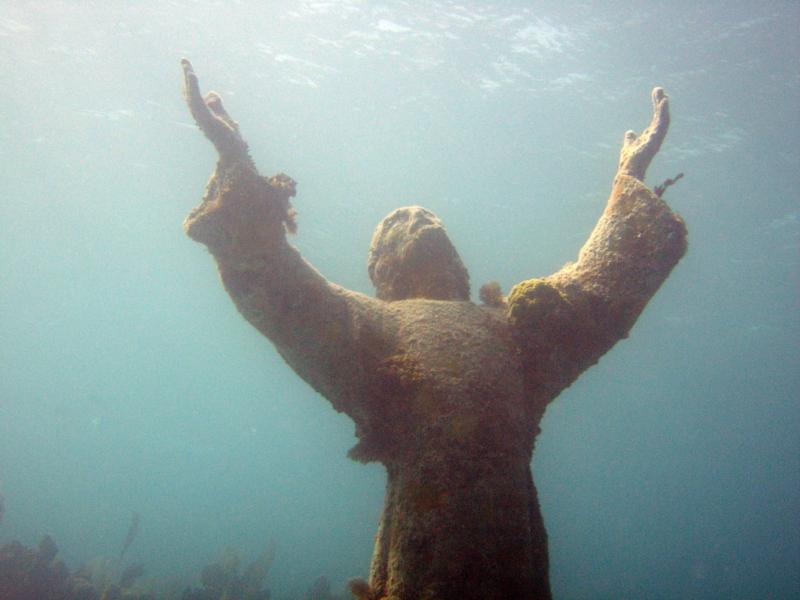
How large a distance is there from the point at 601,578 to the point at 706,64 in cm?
5011

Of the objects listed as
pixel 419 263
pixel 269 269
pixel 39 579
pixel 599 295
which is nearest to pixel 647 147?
pixel 599 295

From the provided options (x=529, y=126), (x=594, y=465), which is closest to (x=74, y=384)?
(x=594, y=465)

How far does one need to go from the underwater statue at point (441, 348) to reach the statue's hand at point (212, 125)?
0.04ft

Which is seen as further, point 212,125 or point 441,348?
point 441,348

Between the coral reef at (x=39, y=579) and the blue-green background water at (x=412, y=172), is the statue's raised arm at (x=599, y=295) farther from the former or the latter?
the coral reef at (x=39, y=579)

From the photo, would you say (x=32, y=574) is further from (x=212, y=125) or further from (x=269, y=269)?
(x=212, y=125)

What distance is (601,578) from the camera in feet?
156

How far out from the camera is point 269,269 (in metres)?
3.44

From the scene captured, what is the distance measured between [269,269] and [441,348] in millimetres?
1415

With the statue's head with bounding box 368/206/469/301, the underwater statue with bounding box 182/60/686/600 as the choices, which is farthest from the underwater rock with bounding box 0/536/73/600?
the statue's head with bounding box 368/206/469/301

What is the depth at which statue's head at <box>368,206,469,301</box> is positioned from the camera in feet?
14.0

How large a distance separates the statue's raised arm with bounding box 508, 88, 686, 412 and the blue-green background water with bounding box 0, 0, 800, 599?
433 inches

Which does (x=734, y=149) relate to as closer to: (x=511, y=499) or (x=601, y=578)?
(x=511, y=499)

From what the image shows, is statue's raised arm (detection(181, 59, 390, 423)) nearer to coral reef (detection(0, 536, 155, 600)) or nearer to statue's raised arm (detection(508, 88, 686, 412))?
statue's raised arm (detection(508, 88, 686, 412))
